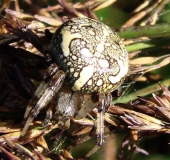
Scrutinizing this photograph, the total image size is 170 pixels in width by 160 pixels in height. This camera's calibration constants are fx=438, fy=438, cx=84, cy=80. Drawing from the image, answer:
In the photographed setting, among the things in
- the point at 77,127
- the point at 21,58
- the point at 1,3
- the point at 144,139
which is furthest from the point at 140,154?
the point at 1,3

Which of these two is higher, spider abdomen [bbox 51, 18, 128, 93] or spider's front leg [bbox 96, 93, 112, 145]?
spider abdomen [bbox 51, 18, 128, 93]

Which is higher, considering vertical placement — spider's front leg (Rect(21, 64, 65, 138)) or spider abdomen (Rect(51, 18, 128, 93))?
spider abdomen (Rect(51, 18, 128, 93))

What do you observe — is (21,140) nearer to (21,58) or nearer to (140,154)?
(21,58)

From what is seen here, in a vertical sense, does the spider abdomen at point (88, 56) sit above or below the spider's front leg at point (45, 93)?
above

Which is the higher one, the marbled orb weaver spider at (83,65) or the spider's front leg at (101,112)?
the marbled orb weaver spider at (83,65)
